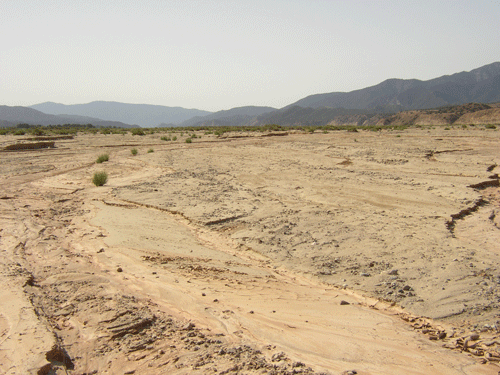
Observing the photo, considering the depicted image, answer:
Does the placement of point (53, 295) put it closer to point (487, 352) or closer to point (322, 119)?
point (487, 352)

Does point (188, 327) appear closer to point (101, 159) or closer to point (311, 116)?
point (101, 159)

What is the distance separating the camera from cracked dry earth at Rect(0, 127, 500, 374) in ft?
10.4

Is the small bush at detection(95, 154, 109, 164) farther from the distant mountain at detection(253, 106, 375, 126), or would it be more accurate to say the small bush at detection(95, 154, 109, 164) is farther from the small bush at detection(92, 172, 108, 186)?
the distant mountain at detection(253, 106, 375, 126)

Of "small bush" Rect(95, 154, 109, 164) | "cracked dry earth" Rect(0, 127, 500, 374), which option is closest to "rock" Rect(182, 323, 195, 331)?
"cracked dry earth" Rect(0, 127, 500, 374)

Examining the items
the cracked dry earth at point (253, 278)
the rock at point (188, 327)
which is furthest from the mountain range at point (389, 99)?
the rock at point (188, 327)

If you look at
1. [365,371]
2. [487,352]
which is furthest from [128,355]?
[487,352]

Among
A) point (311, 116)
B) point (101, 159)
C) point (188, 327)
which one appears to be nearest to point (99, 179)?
point (101, 159)

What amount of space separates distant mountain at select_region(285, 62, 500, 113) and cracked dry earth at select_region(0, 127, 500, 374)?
463 feet

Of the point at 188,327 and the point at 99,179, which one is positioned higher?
the point at 99,179

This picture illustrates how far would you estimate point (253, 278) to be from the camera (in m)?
5.03

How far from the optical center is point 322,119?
392 feet

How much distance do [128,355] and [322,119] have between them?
121631mm

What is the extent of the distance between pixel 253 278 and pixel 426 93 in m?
172

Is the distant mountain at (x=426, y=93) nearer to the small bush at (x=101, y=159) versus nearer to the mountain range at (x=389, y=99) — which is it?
the mountain range at (x=389, y=99)
